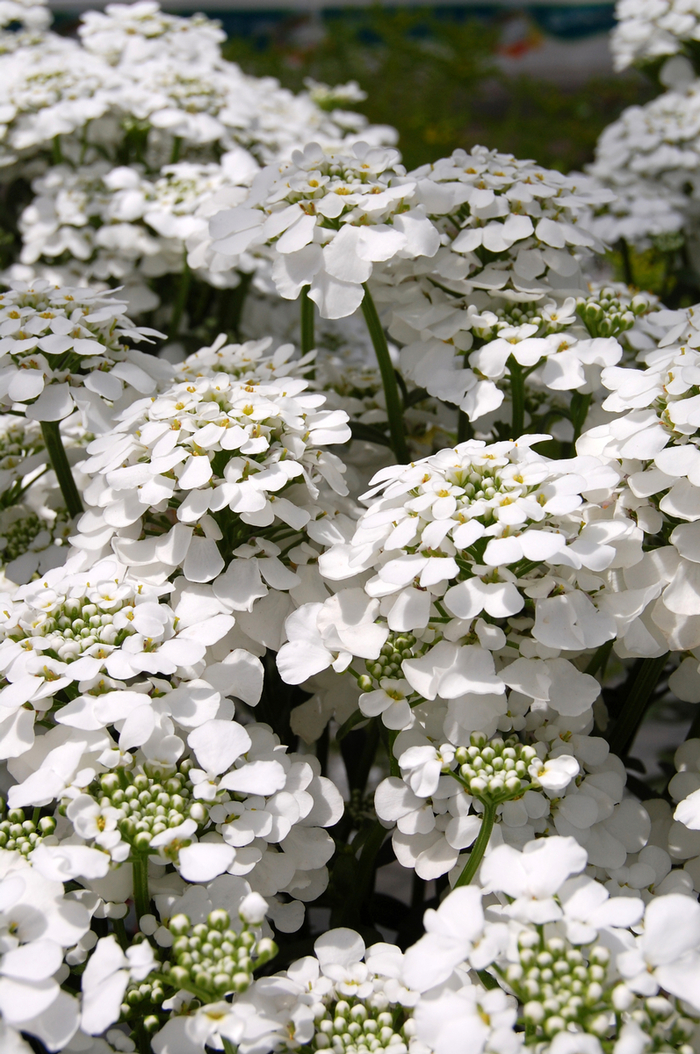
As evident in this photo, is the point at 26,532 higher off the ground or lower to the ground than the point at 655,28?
lower

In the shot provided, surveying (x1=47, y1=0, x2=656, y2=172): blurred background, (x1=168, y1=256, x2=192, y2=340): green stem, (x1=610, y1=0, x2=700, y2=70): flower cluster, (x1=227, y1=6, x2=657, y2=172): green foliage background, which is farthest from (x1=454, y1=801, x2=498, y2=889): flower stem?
(x1=227, y1=6, x2=657, y2=172): green foliage background

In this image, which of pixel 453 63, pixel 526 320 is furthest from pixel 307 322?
pixel 453 63

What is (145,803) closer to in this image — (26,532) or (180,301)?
(26,532)

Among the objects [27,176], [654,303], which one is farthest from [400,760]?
[27,176]

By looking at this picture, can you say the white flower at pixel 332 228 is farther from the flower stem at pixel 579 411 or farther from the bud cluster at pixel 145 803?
the bud cluster at pixel 145 803

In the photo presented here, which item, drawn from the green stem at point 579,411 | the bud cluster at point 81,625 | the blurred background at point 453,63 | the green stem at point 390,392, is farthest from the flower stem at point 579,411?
the blurred background at point 453,63

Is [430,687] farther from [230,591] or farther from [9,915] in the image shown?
[9,915]
